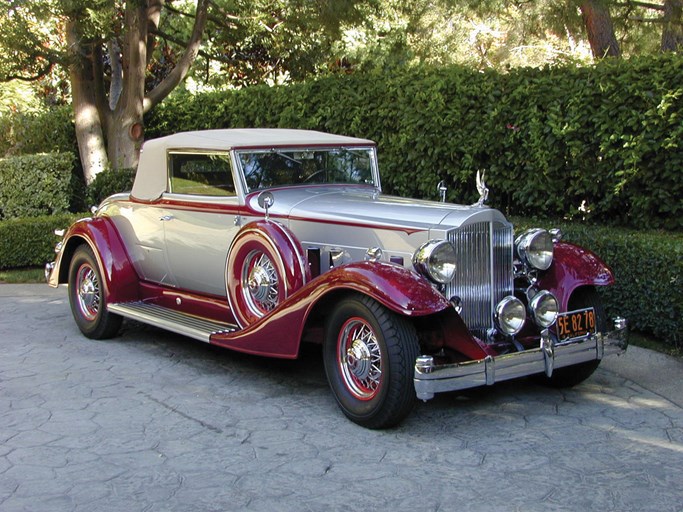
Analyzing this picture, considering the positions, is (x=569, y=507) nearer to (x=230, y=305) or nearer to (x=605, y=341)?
(x=605, y=341)

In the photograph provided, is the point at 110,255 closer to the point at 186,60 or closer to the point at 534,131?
the point at 534,131

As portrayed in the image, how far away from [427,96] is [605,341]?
4.26 m

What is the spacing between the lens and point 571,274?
17.6 feet

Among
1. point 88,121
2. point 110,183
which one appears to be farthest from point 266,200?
point 88,121

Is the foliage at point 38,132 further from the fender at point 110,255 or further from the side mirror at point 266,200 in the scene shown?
the side mirror at point 266,200

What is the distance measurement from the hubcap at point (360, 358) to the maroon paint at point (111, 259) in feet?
8.90

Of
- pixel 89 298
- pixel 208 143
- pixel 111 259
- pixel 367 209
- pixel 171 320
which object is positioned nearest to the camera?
pixel 367 209

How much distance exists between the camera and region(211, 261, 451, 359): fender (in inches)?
174

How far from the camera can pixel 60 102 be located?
18.4 meters

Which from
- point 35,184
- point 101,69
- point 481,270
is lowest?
point 481,270

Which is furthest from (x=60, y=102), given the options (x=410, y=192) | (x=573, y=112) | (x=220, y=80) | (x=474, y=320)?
(x=474, y=320)

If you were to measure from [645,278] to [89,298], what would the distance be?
4.65 meters

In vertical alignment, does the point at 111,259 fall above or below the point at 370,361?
above

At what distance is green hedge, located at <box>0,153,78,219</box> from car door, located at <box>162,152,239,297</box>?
5985 millimetres
